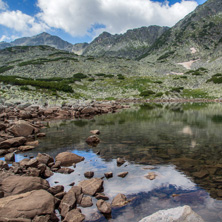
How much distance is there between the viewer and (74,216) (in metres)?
5.13

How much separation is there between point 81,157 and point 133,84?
70.1 metres

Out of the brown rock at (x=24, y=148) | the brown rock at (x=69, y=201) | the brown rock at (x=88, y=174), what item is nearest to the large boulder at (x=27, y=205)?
the brown rock at (x=69, y=201)

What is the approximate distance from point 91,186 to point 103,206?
128 cm

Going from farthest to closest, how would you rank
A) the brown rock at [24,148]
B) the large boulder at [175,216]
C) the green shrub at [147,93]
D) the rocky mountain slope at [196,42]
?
the rocky mountain slope at [196,42] < the green shrub at [147,93] < the brown rock at [24,148] < the large boulder at [175,216]

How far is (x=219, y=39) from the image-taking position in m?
160

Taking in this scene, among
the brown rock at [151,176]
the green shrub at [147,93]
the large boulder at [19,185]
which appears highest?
the green shrub at [147,93]

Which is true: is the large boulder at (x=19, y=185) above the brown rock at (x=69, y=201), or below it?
above

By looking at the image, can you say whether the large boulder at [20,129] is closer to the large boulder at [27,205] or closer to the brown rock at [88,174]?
the brown rock at [88,174]

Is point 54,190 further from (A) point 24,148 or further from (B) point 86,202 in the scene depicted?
(A) point 24,148

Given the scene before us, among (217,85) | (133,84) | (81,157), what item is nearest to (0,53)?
(133,84)

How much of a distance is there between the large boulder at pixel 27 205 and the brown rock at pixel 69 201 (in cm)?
30

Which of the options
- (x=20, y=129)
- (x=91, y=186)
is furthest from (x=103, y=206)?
(x=20, y=129)

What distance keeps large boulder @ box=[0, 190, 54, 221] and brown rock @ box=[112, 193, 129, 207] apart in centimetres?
182

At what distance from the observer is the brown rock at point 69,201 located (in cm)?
537
